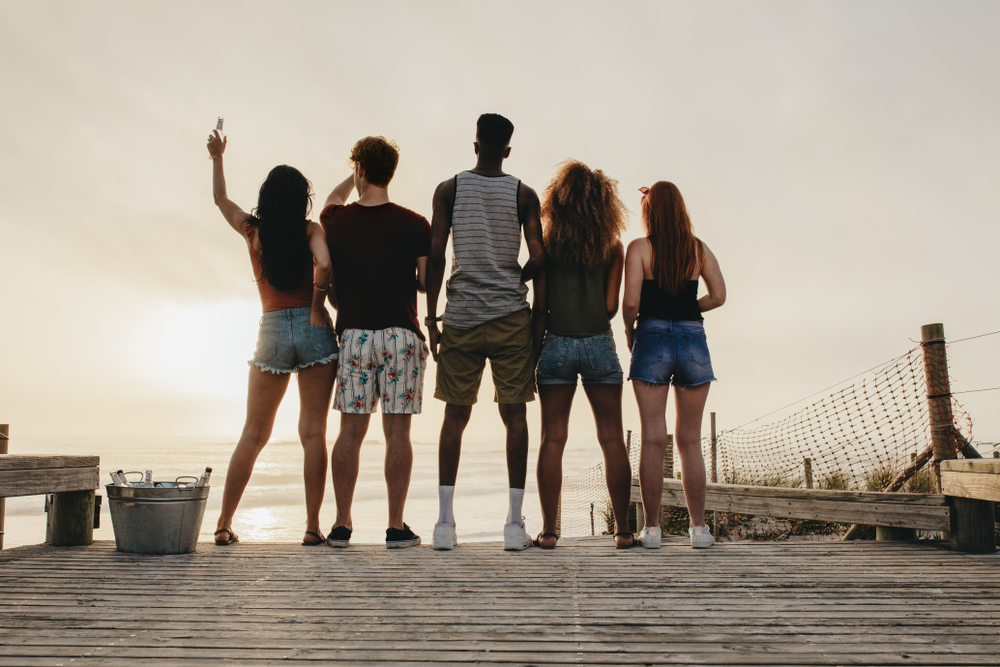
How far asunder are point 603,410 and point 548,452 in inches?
14.1

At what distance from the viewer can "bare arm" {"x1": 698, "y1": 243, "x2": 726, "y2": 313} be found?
140 inches

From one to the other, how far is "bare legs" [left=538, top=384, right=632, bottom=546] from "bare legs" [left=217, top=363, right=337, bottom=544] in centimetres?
115

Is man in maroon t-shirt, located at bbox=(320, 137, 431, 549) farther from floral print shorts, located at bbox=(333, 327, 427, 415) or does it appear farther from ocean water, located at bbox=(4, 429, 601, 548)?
ocean water, located at bbox=(4, 429, 601, 548)

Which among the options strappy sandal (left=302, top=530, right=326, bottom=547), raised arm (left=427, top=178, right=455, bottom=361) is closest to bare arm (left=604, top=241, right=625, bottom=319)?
raised arm (left=427, top=178, right=455, bottom=361)

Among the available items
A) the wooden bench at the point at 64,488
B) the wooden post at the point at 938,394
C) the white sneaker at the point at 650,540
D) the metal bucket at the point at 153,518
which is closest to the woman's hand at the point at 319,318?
the metal bucket at the point at 153,518

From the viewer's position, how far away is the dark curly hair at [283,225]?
3.46 meters

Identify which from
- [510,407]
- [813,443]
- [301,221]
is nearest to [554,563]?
[510,407]

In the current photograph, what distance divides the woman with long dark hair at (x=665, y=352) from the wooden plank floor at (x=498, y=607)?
1.25ft

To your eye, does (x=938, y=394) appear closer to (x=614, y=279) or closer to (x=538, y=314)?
(x=614, y=279)

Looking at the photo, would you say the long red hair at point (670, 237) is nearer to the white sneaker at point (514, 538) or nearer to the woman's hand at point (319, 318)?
the white sneaker at point (514, 538)

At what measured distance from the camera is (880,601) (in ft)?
7.34

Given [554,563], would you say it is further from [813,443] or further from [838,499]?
[813,443]

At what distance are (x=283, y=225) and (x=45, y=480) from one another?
70.4 inches

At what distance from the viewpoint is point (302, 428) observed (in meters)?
3.45
